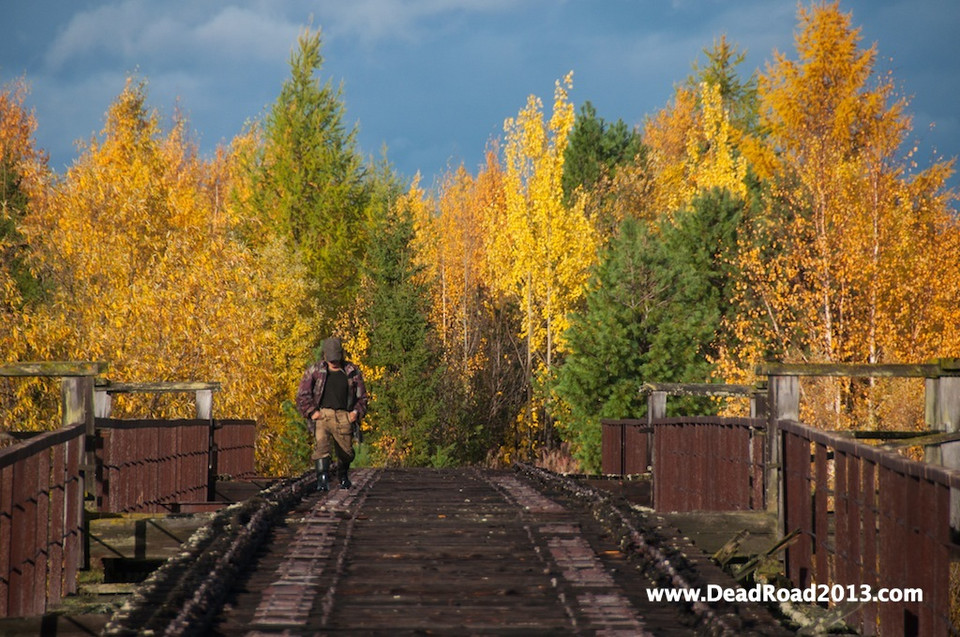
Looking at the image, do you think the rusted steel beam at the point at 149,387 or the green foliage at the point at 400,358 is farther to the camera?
the green foliage at the point at 400,358

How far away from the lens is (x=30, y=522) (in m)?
7.62

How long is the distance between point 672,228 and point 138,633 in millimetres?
31215

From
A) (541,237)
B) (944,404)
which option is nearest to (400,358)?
(541,237)

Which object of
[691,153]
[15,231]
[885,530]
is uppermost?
[691,153]

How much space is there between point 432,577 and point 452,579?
0.14 metres

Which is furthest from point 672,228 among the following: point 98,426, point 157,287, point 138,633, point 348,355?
point 138,633

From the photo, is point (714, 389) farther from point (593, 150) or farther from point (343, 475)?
point (593, 150)

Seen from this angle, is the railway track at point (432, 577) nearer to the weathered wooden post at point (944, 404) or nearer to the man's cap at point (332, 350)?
the weathered wooden post at point (944, 404)

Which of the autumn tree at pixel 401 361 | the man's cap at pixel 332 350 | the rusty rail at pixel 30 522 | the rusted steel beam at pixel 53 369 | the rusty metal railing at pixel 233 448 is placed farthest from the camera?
the autumn tree at pixel 401 361

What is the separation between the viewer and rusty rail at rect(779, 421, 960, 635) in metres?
5.83

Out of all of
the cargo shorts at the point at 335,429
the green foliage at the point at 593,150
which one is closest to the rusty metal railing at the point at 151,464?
the cargo shorts at the point at 335,429

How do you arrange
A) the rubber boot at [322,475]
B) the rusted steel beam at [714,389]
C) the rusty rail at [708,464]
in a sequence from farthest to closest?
1. the rubber boot at [322,475]
2. the rusted steel beam at [714,389]
3. the rusty rail at [708,464]

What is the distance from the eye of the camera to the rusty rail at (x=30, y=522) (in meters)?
7.02

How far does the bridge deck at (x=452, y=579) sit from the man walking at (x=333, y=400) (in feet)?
8.17
